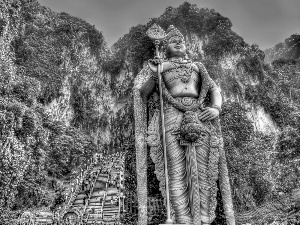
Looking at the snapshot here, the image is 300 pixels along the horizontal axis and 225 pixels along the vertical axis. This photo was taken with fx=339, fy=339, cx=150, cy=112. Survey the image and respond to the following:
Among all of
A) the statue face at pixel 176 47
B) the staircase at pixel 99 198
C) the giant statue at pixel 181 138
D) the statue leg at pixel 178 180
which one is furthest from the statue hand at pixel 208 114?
the staircase at pixel 99 198

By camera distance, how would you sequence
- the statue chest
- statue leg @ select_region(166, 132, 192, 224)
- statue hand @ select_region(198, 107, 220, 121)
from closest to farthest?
statue leg @ select_region(166, 132, 192, 224) < statue hand @ select_region(198, 107, 220, 121) < the statue chest

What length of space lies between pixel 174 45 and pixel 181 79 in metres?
0.47

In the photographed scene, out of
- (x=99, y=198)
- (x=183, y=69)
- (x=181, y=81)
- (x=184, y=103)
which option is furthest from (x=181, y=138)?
(x=99, y=198)

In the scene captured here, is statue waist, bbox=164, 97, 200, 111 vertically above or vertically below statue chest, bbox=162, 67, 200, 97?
below

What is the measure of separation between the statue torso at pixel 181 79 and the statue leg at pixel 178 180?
47 cm

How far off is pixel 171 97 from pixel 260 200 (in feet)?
30.1

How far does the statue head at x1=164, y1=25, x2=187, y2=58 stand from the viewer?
11.8 feet

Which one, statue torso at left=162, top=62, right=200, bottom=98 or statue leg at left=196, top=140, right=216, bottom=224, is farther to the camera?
statue torso at left=162, top=62, right=200, bottom=98

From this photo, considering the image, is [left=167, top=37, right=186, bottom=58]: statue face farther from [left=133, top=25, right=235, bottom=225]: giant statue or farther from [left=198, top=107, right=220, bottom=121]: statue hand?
[left=198, top=107, right=220, bottom=121]: statue hand

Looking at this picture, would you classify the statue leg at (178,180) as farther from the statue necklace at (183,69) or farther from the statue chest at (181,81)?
the statue necklace at (183,69)

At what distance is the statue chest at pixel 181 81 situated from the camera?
3.33m

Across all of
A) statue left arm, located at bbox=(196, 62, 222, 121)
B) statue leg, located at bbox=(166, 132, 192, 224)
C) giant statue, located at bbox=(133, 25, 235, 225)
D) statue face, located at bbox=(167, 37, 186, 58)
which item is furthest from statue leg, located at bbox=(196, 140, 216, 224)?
statue face, located at bbox=(167, 37, 186, 58)

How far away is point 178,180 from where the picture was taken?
3025mm

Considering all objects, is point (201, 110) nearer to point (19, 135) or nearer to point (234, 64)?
point (19, 135)
